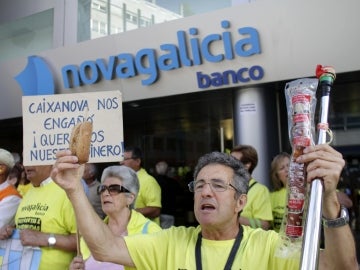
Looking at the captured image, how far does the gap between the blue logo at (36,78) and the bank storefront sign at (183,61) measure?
0.07 ft

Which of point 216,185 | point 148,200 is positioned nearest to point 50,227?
point 216,185

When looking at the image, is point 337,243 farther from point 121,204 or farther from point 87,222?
point 121,204

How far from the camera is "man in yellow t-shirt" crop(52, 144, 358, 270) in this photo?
6.02ft

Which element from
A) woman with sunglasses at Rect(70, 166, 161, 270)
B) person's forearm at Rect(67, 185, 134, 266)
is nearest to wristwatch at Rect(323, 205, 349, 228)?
person's forearm at Rect(67, 185, 134, 266)

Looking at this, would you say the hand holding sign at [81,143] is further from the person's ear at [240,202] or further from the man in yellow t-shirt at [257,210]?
the man in yellow t-shirt at [257,210]

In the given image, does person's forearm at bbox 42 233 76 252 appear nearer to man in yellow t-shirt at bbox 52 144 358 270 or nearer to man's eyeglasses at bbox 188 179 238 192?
man in yellow t-shirt at bbox 52 144 358 270

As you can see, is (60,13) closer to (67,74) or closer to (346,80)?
(67,74)

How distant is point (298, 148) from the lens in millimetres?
1386

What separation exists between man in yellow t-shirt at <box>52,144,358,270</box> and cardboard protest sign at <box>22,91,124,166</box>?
355 millimetres

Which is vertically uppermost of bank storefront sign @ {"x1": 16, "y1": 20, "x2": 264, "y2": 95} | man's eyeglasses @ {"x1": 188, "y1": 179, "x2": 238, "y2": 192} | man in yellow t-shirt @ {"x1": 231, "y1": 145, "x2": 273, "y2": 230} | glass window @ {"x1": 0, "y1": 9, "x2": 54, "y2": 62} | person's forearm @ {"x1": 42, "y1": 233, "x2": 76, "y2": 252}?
glass window @ {"x1": 0, "y1": 9, "x2": 54, "y2": 62}

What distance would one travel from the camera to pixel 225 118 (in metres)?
8.41

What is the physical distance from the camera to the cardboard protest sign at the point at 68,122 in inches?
87.7

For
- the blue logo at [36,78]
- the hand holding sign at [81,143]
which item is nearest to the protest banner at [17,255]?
the hand holding sign at [81,143]

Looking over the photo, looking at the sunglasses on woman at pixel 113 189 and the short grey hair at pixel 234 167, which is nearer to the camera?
the short grey hair at pixel 234 167
